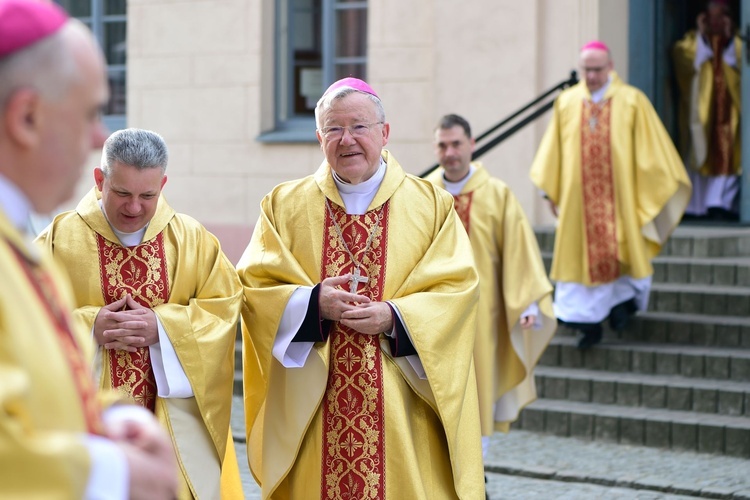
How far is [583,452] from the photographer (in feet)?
25.3

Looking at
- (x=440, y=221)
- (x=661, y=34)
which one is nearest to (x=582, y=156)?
Answer: (x=661, y=34)

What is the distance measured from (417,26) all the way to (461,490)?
712 centimetres

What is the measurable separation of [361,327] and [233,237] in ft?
25.4

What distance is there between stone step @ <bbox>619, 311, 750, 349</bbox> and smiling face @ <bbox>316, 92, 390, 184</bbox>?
4.77m

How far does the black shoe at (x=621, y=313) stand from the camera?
8945mm

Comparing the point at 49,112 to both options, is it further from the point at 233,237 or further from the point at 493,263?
the point at 233,237

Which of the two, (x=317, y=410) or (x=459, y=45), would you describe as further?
(x=459, y=45)

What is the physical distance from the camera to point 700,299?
9.06 m

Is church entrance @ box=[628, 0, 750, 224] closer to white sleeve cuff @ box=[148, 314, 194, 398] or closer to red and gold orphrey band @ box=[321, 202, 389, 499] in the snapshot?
red and gold orphrey band @ box=[321, 202, 389, 499]

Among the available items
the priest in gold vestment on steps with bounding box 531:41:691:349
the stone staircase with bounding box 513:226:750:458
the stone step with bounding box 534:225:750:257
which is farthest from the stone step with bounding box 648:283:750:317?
the stone step with bounding box 534:225:750:257

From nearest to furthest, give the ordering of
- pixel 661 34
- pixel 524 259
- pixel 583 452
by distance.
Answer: pixel 524 259
pixel 583 452
pixel 661 34

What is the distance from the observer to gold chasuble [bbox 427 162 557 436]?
6766 millimetres

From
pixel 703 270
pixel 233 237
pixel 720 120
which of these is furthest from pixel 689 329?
pixel 233 237

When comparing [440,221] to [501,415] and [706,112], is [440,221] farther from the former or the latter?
[706,112]
